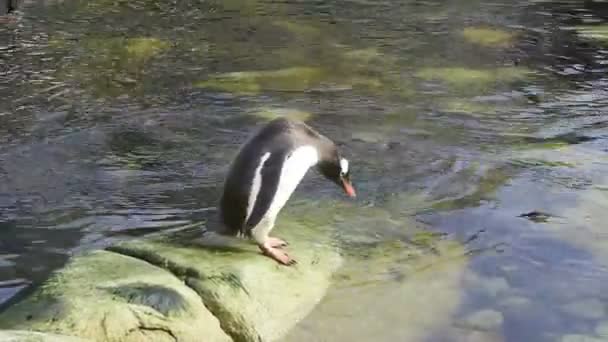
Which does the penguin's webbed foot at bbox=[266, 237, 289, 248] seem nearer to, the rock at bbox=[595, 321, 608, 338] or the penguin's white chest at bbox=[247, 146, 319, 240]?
the penguin's white chest at bbox=[247, 146, 319, 240]

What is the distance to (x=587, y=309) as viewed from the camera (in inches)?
163

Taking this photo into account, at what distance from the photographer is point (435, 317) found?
405 cm

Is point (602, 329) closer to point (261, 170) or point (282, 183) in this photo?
point (282, 183)

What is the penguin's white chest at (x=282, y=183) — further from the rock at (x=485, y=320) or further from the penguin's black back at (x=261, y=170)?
the rock at (x=485, y=320)

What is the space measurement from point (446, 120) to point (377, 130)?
59 centimetres

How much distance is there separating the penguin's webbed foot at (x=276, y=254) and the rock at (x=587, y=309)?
3.97ft

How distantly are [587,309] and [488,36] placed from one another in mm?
6260

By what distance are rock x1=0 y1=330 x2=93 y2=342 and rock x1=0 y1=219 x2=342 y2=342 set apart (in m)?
0.14

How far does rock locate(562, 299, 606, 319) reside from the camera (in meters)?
4.09

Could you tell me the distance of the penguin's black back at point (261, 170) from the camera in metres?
4.11

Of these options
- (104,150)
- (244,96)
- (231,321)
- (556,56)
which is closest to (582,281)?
(231,321)

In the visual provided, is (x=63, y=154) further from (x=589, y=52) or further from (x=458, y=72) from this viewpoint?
(x=589, y=52)

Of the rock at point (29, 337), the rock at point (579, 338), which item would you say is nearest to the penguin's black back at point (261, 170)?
the rock at point (29, 337)

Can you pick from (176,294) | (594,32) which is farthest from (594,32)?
(176,294)
